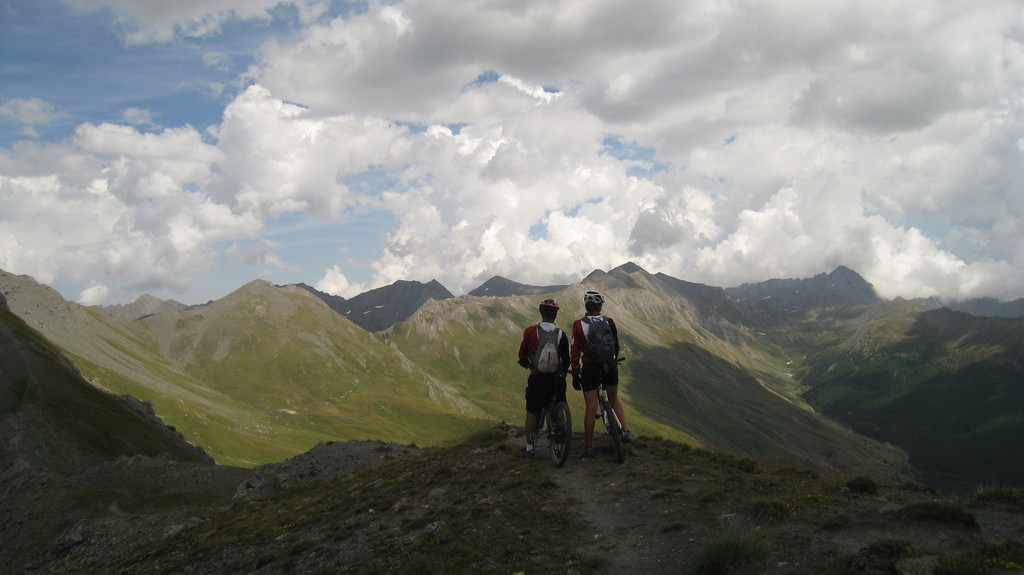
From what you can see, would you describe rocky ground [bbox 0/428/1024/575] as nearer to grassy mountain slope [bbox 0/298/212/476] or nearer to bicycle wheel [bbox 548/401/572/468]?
bicycle wheel [bbox 548/401/572/468]

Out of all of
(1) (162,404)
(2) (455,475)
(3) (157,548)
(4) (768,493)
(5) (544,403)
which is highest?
(5) (544,403)

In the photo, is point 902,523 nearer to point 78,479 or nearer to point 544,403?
point 544,403

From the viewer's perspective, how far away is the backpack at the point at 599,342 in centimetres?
1652

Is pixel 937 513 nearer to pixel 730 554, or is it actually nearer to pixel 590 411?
pixel 730 554

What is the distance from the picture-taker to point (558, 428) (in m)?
17.4

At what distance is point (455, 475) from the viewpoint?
60.4ft

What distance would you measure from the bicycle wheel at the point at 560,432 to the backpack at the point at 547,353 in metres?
1.23

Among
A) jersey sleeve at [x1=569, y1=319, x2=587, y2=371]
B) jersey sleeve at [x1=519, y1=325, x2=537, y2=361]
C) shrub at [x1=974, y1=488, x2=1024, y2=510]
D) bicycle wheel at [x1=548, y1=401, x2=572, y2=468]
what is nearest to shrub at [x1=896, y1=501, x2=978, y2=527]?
shrub at [x1=974, y1=488, x2=1024, y2=510]

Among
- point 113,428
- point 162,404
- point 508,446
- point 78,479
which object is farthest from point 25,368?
point 162,404

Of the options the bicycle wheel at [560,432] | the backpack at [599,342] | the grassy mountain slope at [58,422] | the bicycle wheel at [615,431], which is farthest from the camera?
the grassy mountain slope at [58,422]

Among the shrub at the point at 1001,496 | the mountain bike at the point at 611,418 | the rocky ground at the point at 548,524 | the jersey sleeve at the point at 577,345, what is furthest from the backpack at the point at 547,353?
the shrub at the point at 1001,496

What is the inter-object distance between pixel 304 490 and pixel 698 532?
63.6 ft

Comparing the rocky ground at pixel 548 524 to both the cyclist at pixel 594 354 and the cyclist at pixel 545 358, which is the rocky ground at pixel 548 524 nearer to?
the cyclist at pixel 545 358

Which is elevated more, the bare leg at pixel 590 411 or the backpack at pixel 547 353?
the backpack at pixel 547 353
